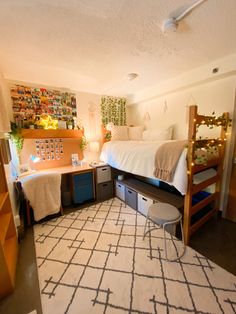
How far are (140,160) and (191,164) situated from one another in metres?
0.76

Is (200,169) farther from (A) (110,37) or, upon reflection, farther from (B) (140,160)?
(A) (110,37)

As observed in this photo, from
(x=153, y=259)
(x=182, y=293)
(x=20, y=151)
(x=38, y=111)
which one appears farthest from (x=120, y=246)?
(x=38, y=111)

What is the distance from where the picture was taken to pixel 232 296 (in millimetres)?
1204

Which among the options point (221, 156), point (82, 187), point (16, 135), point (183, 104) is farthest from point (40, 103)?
point (221, 156)

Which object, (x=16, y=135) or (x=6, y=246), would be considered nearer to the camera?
(x=6, y=246)

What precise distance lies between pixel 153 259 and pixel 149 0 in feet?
8.04

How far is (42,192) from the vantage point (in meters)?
2.18

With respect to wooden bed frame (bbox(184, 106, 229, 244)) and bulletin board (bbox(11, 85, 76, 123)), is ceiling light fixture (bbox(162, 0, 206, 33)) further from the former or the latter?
bulletin board (bbox(11, 85, 76, 123))

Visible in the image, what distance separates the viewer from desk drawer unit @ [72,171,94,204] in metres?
2.67

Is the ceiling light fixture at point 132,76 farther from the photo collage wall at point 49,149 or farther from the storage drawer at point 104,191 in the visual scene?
the storage drawer at point 104,191

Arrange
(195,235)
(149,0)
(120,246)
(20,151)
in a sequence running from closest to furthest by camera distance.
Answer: (149,0), (120,246), (195,235), (20,151)

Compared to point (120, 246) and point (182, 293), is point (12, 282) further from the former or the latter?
point (182, 293)

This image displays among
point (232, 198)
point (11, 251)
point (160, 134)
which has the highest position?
point (160, 134)

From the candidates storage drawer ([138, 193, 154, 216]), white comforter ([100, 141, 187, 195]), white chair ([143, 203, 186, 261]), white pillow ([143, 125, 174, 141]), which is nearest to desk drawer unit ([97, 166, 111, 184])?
white comforter ([100, 141, 187, 195])
